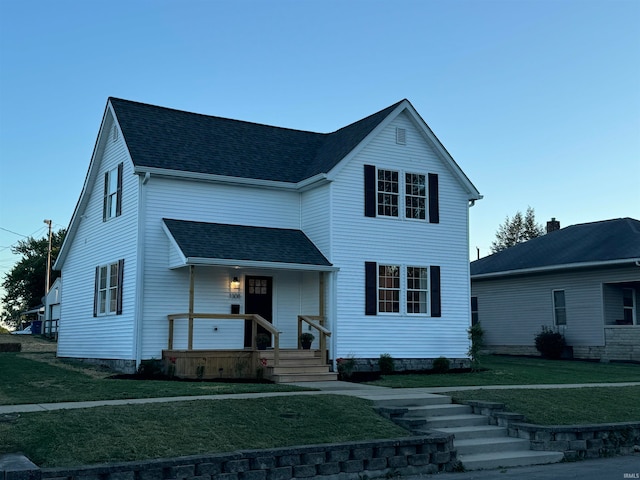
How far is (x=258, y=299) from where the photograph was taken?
19906 millimetres

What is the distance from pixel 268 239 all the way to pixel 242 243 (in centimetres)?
104

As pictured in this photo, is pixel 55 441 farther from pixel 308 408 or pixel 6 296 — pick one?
pixel 6 296

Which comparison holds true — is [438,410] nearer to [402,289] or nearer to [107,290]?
[402,289]

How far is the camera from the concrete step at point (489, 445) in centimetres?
1098

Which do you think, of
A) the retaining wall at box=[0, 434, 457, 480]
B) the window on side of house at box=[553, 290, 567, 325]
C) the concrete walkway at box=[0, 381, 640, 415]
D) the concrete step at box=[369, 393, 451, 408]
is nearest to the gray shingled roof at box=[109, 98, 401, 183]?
the concrete walkway at box=[0, 381, 640, 415]

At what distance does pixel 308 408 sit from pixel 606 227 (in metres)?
20.8

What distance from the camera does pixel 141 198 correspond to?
60.7 ft

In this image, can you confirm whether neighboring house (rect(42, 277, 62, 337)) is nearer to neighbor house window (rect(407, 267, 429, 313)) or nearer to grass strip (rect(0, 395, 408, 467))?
neighbor house window (rect(407, 267, 429, 313))

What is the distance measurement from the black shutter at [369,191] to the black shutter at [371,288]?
1.47 metres

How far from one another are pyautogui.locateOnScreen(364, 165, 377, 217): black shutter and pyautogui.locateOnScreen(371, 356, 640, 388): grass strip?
458 centimetres

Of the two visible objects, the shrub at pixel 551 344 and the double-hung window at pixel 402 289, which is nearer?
the double-hung window at pixel 402 289

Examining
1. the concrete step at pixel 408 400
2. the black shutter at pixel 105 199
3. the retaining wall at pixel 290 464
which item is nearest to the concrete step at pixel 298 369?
the concrete step at pixel 408 400

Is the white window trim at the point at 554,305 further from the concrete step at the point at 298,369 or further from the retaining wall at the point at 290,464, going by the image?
the retaining wall at the point at 290,464

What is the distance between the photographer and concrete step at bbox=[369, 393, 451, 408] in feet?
40.5
